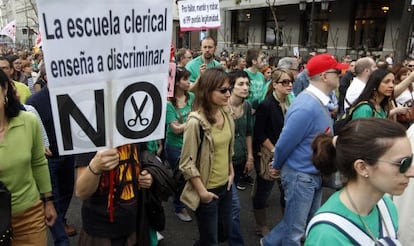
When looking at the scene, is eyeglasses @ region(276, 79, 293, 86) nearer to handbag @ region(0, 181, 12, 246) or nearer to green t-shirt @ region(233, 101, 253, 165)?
green t-shirt @ region(233, 101, 253, 165)

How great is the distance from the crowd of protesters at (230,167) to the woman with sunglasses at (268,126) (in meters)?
0.01

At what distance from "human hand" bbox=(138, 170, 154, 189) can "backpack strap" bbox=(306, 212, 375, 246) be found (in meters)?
1.11

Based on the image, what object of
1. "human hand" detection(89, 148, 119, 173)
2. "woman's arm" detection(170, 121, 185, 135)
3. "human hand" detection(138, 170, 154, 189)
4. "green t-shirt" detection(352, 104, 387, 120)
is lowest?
"woman's arm" detection(170, 121, 185, 135)

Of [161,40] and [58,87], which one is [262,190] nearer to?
[161,40]

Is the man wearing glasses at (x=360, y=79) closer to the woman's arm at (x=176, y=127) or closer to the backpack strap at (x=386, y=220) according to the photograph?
the woman's arm at (x=176, y=127)

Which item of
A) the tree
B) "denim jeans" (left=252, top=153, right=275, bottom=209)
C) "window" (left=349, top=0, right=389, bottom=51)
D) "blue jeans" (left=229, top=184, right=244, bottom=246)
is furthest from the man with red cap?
"window" (left=349, top=0, right=389, bottom=51)

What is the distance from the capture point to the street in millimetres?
3969

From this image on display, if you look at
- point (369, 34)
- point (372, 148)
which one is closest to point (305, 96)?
point (372, 148)

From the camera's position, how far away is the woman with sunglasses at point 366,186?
154 cm

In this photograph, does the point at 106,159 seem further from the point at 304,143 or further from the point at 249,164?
the point at 249,164

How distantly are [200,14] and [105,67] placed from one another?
5815mm

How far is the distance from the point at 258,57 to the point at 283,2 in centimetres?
1732

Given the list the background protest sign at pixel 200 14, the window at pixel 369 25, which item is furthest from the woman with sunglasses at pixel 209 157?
the window at pixel 369 25

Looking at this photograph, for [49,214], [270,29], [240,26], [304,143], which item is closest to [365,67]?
[304,143]
